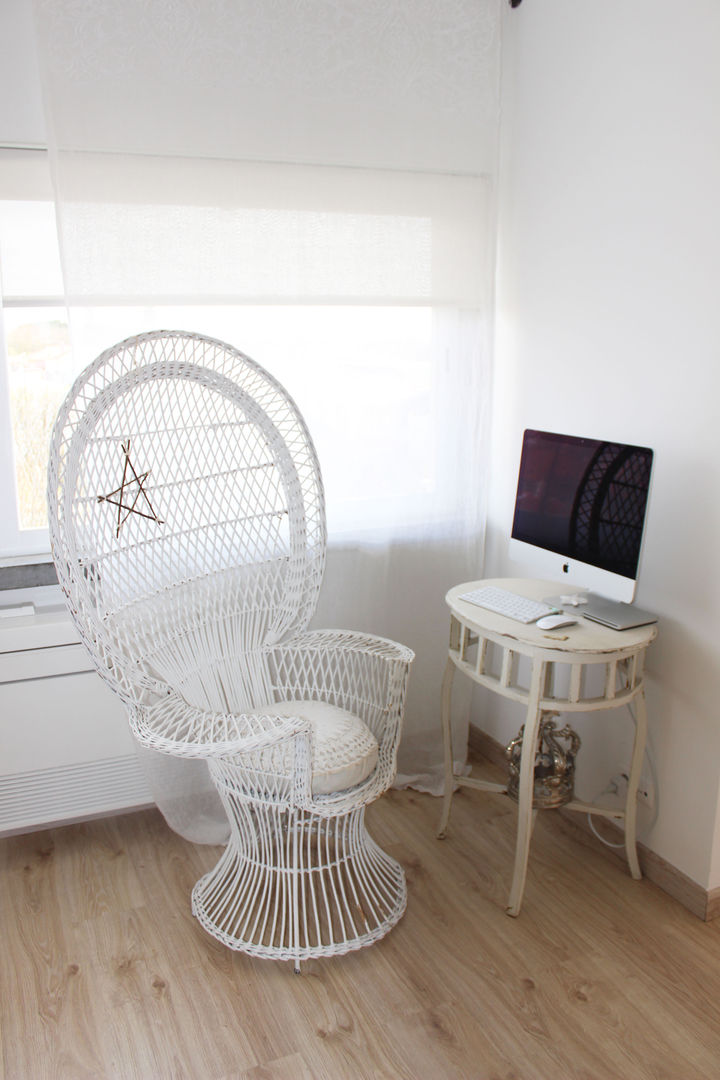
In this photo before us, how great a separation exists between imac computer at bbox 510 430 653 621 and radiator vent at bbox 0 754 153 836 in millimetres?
1255

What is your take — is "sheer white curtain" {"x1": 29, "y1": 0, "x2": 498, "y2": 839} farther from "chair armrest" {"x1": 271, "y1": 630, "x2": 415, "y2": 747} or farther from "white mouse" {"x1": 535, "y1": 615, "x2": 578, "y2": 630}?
"white mouse" {"x1": 535, "y1": 615, "x2": 578, "y2": 630}

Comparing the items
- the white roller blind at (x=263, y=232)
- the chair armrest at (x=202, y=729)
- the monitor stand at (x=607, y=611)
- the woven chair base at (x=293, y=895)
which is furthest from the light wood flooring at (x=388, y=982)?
the white roller blind at (x=263, y=232)

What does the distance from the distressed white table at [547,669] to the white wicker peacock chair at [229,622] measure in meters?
0.21

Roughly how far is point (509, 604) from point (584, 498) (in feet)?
1.06

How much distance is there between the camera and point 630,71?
2.21 meters

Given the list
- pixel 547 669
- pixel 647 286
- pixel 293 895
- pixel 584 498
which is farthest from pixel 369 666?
pixel 647 286

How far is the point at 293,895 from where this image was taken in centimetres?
207

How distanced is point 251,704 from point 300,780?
1.53 feet

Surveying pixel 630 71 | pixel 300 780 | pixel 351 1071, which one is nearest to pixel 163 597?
pixel 300 780

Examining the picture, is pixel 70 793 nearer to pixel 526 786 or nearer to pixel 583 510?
pixel 526 786

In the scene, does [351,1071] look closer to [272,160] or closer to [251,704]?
[251,704]

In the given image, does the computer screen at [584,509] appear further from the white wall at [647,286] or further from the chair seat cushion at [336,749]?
the chair seat cushion at [336,749]

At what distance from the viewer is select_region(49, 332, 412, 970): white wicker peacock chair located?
197 centimetres

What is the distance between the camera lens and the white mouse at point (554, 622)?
210 cm
